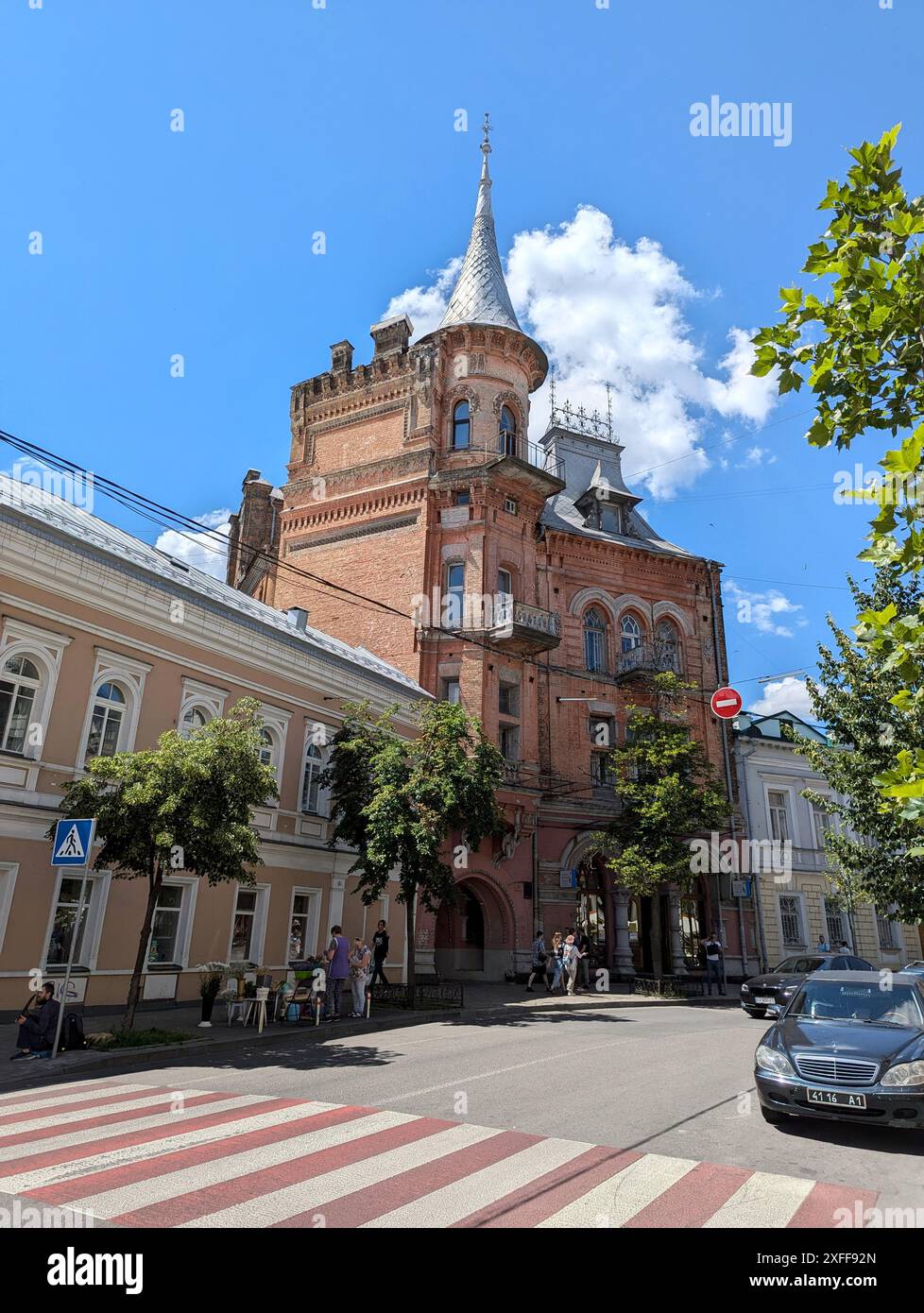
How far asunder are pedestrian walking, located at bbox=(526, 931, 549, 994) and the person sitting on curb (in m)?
15.5

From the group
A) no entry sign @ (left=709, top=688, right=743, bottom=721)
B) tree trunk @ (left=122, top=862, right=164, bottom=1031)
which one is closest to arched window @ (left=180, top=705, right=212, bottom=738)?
tree trunk @ (left=122, top=862, right=164, bottom=1031)

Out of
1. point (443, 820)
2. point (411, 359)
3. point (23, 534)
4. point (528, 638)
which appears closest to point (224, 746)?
point (23, 534)

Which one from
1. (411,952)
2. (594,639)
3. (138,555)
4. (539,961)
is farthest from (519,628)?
(138,555)

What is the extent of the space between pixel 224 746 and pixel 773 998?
14.3 metres

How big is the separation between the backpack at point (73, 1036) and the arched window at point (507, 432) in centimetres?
2431

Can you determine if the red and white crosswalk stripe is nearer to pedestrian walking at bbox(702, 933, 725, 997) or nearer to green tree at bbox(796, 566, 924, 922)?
green tree at bbox(796, 566, 924, 922)

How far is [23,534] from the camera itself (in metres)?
14.1

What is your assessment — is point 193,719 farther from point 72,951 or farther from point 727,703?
point 727,703

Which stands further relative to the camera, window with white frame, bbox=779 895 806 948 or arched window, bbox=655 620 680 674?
window with white frame, bbox=779 895 806 948

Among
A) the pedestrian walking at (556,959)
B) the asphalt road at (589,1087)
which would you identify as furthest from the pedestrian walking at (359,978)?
the pedestrian walking at (556,959)

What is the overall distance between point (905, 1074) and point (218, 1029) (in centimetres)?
1062

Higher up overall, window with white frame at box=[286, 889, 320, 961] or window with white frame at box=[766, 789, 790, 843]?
window with white frame at box=[766, 789, 790, 843]

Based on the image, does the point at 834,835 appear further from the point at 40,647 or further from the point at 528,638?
the point at 40,647

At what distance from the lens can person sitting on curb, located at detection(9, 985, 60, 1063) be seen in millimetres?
10680
